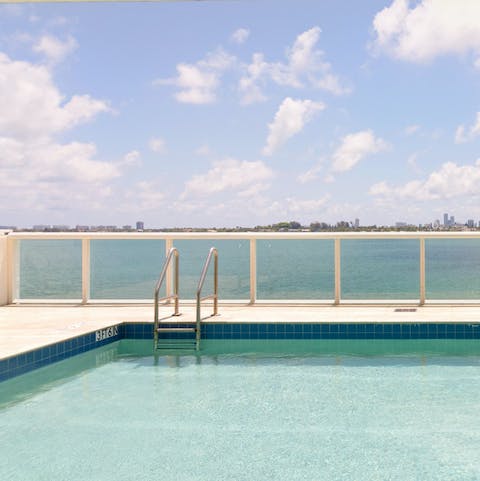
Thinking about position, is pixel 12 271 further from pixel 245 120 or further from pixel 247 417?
pixel 245 120

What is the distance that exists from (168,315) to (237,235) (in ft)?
4.72

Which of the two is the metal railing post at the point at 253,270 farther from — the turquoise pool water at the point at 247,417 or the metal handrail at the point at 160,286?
the turquoise pool water at the point at 247,417

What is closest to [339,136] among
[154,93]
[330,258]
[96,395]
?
[154,93]

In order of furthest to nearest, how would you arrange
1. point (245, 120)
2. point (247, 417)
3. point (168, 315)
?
1. point (245, 120)
2. point (168, 315)
3. point (247, 417)

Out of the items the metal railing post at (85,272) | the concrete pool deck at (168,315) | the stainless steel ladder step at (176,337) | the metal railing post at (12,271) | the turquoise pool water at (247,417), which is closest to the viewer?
the turquoise pool water at (247,417)

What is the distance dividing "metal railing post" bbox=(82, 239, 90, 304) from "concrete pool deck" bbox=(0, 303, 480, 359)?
0.15 metres

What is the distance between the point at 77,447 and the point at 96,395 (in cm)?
95

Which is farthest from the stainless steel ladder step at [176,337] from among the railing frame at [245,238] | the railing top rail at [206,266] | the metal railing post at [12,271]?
the metal railing post at [12,271]

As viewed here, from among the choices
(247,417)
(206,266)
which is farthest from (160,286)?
(247,417)

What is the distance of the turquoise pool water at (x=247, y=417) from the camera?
2.89 m

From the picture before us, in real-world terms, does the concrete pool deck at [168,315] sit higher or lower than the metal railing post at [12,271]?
lower

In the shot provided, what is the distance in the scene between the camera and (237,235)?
23.4 ft

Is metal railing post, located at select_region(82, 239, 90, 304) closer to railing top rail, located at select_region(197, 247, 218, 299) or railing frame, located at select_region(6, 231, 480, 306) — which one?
railing frame, located at select_region(6, 231, 480, 306)

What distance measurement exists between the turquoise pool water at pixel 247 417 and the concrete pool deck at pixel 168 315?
359 millimetres
